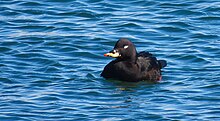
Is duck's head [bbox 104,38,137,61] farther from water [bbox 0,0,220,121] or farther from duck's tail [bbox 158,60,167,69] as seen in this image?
duck's tail [bbox 158,60,167,69]

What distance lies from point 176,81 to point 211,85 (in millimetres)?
798

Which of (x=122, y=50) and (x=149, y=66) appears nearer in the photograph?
(x=122, y=50)

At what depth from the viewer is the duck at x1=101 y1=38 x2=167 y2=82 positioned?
17.6m

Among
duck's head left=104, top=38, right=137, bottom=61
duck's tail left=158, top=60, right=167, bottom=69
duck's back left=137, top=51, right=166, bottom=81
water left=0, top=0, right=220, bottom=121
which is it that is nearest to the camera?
water left=0, top=0, right=220, bottom=121

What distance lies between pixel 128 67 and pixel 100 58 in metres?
1.75

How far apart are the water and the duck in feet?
0.61

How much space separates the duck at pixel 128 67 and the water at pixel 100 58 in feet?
0.61

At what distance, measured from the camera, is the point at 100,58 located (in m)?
19.4

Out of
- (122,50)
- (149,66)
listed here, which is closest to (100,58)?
(149,66)

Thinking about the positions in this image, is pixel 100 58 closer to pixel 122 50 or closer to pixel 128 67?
pixel 128 67

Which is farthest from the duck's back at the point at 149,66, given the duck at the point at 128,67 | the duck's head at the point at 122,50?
the duck's head at the point at 122,50

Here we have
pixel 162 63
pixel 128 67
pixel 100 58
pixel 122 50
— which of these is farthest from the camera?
pixel 100 58

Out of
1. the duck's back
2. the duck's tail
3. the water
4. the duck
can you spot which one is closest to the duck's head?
the duck

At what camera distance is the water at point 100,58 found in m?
15.4
